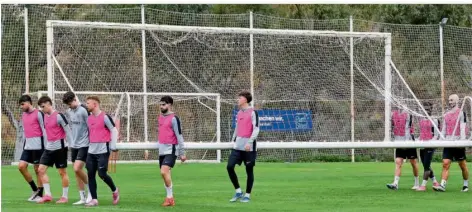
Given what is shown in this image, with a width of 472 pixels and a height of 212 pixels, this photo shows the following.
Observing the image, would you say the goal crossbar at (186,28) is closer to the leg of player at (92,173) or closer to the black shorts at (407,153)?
the black shorts at (407,153)

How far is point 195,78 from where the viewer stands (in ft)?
95.8

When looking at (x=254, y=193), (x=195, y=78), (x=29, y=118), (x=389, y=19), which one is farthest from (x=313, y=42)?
(x=389, y=19)

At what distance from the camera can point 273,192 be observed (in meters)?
20.4

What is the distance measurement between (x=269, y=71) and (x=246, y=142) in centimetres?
1099

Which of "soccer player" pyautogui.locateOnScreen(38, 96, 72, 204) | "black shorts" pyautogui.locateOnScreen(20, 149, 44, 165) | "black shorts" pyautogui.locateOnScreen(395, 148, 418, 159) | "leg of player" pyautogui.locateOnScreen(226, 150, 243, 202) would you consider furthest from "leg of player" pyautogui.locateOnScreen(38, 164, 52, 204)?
"black shorts" pyautogui.locateOnScreen(395, 148, 418, 159)

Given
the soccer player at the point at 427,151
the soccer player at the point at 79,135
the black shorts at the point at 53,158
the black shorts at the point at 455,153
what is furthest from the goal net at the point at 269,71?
the soccer player at the point at 79,135

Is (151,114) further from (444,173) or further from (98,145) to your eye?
(98,145)

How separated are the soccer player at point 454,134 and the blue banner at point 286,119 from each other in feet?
27.7

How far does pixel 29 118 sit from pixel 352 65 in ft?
40.5

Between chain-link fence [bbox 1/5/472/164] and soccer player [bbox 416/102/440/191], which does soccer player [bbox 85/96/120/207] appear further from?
chain-link fence [bbox 1/5/472/164]

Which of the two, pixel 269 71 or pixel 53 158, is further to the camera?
pixel 269 71

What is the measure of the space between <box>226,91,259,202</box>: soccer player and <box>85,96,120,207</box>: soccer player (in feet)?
7.29

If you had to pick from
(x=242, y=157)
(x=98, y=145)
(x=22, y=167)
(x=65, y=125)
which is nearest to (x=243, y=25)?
(x=242, y=157)

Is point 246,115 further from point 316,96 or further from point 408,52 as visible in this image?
point 408,52
